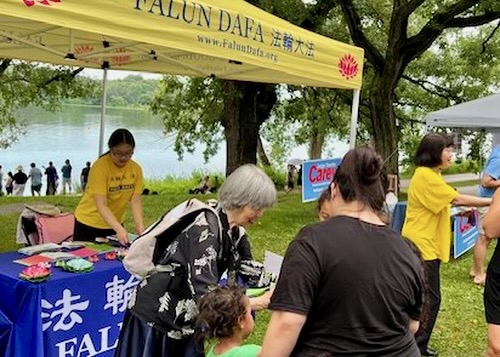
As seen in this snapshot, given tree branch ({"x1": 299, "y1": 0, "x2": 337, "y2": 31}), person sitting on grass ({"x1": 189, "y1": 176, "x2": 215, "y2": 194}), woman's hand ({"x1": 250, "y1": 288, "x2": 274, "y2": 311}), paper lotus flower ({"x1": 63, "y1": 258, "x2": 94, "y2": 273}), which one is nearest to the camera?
woman's hand ({"x1": 250, "y1": 288, "x2": 274, "y2": 311})

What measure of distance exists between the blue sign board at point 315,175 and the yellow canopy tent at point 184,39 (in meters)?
0.44

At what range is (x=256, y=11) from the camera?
10.7ft

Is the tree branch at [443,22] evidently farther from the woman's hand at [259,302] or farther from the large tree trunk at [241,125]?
the woman's hand at [259,302]

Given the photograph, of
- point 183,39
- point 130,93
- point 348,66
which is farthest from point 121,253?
point 130,93

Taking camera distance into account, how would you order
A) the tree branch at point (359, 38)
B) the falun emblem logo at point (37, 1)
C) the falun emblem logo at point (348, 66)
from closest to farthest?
the falun emblem logo at point (37, 1), the falun emblem logo at point (348, 66), the tree branch at point (359, 38)

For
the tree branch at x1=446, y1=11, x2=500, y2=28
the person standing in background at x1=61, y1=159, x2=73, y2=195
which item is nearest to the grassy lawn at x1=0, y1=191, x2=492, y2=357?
the tree branch at x1=446, y1=11, x2=500, y2=28

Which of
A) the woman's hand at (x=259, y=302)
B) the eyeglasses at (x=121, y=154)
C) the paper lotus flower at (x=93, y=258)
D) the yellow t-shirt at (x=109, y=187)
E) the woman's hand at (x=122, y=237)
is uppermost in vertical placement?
the eyeglasses at (x=121, y=154)

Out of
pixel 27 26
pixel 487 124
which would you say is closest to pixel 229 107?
pixel 487 124

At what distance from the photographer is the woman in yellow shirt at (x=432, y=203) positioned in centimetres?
302

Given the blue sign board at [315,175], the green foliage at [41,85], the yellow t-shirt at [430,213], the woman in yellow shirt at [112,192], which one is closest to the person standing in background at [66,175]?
the green foliage at [41,85]

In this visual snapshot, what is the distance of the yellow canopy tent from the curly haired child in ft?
4.23

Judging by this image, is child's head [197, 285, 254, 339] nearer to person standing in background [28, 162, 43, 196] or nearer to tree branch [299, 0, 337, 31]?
tree branch [299, 0, 337, 31]

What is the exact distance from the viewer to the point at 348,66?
410 centimetres

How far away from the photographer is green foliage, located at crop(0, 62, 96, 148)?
13.9 meters
